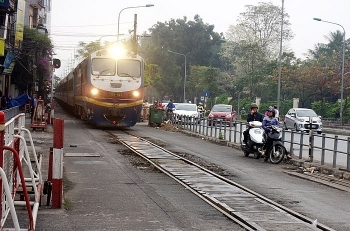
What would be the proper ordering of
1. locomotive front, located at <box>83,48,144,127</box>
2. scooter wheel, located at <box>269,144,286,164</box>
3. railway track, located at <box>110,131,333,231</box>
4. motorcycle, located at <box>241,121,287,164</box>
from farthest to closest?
locomotive front, located at <box>83,48,144,127</box>
motorcycle, located at <box>241,121,287,164</box>
scooter wheel, located at <box>269,144,286,164</box>
railway track, located at <box>110,131,333,231</box>

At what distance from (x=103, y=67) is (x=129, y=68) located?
122cm

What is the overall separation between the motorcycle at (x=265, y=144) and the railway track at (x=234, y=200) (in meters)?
2.57

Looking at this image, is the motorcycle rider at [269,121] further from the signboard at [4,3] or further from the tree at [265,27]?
the tree at [265,27]

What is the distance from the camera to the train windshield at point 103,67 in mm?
28703

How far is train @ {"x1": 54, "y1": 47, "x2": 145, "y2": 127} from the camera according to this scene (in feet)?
93.0

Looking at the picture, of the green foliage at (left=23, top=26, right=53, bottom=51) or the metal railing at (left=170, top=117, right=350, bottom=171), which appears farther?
the green foliage at (left=23, top=26, right=53, bottom=51)

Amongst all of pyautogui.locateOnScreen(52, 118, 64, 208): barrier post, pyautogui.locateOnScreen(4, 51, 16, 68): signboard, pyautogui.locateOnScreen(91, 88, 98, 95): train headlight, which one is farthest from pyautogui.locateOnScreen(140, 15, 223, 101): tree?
pyautogui.locateOnScreen(52, 118, 64, 208): barrier post

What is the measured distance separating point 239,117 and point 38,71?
69.1 feet

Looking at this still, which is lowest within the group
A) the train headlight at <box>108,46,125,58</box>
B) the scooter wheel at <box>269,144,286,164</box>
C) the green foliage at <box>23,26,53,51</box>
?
the scooter wheel at <box>269,144,286,164</box>

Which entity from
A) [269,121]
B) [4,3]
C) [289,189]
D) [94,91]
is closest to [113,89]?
[94,91]

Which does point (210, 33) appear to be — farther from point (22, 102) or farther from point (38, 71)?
point (22, 102)

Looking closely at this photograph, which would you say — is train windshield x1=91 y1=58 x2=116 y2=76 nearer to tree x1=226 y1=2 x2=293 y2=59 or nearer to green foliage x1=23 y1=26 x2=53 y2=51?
green foliage x1=23 y1=26 x2=53 y2=51

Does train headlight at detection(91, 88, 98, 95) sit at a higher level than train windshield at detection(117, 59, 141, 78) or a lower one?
lower

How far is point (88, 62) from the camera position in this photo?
29109mm
